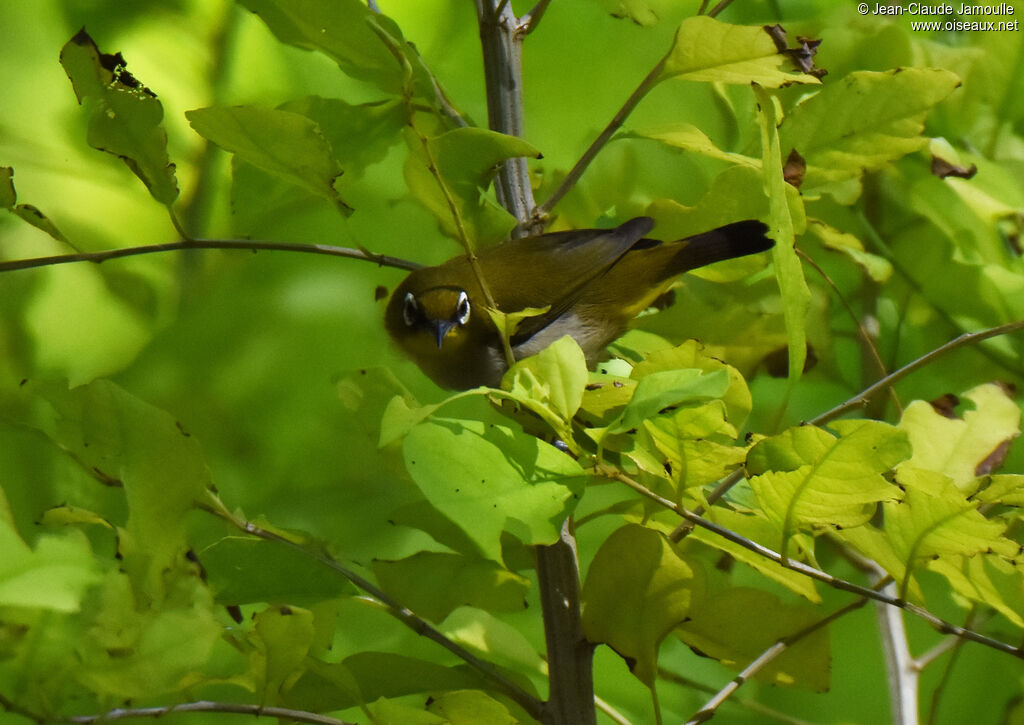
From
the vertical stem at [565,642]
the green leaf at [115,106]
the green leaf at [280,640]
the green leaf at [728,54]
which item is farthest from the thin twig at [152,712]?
the green leaf at [728,54]

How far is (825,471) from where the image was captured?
340mm

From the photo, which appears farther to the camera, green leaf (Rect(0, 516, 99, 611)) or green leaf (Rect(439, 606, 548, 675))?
green leaf (Rect(439, 606, 548, 675))

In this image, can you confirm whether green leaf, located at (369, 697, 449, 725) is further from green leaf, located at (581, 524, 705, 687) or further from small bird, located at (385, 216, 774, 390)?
small bird, located at (385, 216, 774, 390)

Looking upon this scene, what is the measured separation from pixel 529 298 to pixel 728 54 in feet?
1.28

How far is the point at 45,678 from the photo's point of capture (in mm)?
395

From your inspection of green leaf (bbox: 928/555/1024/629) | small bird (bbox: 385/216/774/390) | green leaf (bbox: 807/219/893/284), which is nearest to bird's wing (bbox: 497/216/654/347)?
small bird (bbox: 385/216/774/390)

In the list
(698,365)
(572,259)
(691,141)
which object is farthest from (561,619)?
(572,259)

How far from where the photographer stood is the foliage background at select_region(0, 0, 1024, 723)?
0.72 m

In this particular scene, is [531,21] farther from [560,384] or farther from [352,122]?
[560,384]

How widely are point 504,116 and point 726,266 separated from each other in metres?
0.15

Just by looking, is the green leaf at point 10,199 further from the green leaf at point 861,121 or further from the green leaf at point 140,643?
the green leaf at point 861,121

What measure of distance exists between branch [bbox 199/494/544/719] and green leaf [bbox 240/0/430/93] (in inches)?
7.6

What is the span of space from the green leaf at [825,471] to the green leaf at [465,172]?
0.51 feet

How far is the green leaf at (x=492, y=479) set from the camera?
324mm
